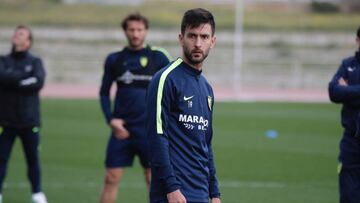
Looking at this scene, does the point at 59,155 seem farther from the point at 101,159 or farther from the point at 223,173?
the point at 223,173

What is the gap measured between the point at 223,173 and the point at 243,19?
33448mm

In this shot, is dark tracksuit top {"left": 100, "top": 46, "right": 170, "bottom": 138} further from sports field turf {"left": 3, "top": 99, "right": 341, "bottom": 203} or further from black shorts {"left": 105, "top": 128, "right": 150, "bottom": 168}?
sports field turf {"left": 3, "top": 99, "right": 341, "bottom": 203}

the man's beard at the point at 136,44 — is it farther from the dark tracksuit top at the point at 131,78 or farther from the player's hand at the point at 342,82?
the player's hand at the point at 342,82

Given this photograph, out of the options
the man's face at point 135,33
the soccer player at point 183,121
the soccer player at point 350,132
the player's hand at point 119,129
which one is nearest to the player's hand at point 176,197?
the soccer player at point 183,121

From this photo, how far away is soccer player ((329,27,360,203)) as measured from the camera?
21.7 feet

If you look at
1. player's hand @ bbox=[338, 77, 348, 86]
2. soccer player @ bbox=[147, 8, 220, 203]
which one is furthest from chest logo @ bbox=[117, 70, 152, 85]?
soccer player @ bbox=[147, 8, 220, 203]

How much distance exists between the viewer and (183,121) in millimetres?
4949

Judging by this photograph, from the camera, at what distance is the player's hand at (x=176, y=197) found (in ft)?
15.5

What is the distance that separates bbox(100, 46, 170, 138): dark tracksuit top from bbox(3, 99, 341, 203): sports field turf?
1.89 meters

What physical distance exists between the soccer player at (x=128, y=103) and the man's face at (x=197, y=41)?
2.97m

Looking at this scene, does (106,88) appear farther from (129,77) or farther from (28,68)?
(28,68)

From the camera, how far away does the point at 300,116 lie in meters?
20.8

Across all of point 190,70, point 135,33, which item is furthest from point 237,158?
point 190,70

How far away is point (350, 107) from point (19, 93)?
426 cm
